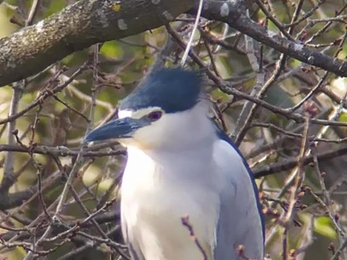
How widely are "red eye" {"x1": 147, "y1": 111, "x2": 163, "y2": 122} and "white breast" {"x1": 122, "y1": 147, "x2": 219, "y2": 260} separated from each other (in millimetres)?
136

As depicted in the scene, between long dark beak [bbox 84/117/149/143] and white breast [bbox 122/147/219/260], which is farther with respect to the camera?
white breast [bbox 122/147/219/260]

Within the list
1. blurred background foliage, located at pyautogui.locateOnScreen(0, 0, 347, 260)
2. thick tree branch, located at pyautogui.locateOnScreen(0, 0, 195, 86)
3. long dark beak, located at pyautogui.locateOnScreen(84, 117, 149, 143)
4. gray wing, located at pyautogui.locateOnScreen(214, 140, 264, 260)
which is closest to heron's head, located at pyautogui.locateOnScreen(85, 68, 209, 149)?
long dark beak, located at pyautogui.locateOnScreen(84, 117, 149, 143)

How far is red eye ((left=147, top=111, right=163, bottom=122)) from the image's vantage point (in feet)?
7.53

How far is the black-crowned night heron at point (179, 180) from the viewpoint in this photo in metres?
2.35

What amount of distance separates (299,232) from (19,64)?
2072mm

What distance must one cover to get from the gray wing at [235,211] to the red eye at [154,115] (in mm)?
233

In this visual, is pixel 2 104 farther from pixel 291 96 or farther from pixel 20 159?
pixel 291 96

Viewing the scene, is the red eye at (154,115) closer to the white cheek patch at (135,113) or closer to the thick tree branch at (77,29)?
the white cheek patch at (135,113)

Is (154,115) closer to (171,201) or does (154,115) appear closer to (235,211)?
(171,201)

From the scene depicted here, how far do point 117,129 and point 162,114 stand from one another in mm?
166

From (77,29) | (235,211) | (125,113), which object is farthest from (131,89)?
(77,29)

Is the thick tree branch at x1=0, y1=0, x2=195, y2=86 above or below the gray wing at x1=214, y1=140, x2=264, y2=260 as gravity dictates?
above

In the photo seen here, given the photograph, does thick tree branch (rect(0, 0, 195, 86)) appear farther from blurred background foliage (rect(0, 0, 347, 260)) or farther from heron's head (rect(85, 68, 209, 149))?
blurred background foliage (rect(0, 0, 347, 260))

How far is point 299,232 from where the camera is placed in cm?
385
